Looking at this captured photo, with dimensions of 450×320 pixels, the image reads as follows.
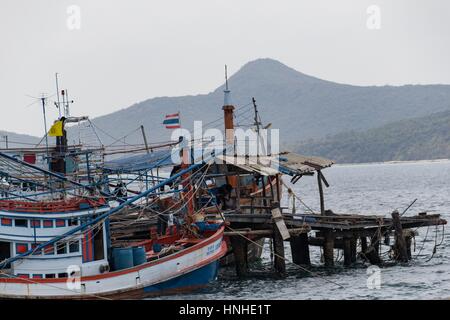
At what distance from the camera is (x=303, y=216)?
37.7m

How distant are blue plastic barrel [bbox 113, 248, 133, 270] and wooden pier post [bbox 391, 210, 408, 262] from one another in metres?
14.2

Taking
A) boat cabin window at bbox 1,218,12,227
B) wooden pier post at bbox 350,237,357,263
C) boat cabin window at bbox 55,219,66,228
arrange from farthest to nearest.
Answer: wooden pier post at bbox 350,237,357,263 → boat cabin window at bbox 55,219,66,228 → boat cabin window at bbox 1,218,12,227

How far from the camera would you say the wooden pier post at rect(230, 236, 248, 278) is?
36281mm

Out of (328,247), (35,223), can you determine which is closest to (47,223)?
(35,223)

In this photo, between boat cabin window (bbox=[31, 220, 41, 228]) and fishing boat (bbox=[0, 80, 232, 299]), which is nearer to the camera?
fishing boat (bbox=[0, 80, 232, 299])

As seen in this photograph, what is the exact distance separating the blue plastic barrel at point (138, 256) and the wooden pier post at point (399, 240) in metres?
13.5

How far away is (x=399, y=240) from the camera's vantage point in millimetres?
38781

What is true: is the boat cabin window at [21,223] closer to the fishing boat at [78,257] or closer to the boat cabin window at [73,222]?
the fishing boat at [78,257]

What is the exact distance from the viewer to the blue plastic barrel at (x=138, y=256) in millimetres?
31016

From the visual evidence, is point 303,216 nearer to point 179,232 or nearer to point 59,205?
point 179,232

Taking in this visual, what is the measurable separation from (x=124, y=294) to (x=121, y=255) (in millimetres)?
1713

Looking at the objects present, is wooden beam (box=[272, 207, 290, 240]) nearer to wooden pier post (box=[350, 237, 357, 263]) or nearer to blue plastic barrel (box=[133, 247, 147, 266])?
wooden pier post (box=[350, 237, 357, 263])

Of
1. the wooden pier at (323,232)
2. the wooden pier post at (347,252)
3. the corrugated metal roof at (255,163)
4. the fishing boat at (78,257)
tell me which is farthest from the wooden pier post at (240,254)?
the wooden pier post at (347,252)

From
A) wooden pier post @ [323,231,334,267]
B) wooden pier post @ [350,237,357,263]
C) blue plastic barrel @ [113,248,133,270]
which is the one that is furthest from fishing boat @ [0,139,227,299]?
wooden pier post @ [350,237,357,263]
